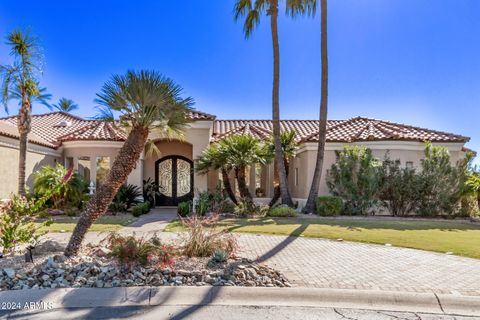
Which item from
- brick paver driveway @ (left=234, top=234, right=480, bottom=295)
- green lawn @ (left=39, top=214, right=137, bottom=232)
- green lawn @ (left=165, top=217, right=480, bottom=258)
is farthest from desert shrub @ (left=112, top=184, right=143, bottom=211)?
brick paver driveway @ (left=234, top=234, right=480, bottom=295)

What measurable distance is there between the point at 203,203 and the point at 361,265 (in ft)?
31.5

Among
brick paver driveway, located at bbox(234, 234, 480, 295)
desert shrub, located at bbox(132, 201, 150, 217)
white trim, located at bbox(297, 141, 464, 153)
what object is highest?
white trim, located at bbox(297, 141, 464, 153)

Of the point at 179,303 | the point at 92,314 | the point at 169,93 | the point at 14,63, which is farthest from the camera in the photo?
the point at 14,63

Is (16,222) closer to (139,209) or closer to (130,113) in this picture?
(130,113)

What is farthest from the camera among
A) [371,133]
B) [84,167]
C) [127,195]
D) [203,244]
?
[84,167]

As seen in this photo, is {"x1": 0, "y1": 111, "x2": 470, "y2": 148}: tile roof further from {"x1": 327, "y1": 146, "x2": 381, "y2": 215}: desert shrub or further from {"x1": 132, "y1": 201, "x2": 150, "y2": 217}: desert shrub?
{"x1": 132, "y1": 201, "x2": 150, "y2": 217}: desert shrub

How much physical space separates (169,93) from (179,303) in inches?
164

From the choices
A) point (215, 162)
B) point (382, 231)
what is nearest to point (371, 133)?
point (382, 231)

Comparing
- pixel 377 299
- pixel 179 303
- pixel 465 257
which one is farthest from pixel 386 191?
pixel 179 303

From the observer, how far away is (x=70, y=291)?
16.2ft

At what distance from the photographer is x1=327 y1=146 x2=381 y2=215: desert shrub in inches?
630

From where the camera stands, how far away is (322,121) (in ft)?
54.6

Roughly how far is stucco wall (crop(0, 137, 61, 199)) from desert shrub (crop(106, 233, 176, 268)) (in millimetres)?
10495

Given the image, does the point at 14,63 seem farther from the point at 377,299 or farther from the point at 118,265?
the point at 377,299
